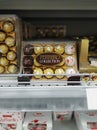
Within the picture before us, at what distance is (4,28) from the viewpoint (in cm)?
94

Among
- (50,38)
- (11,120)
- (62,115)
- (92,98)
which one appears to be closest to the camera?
(92,98)

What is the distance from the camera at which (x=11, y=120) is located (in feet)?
2.92

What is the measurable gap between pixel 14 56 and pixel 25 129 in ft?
0.99

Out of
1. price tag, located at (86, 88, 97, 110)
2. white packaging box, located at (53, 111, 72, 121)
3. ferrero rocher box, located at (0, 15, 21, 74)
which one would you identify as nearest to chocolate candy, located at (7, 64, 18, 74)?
ferrero rocher box, located at (0, 15, 21, 74)

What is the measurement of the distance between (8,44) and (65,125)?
43 cm

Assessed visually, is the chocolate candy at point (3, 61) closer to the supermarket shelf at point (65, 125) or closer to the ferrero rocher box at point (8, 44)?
the ferrero rocher box at point (8, 44)

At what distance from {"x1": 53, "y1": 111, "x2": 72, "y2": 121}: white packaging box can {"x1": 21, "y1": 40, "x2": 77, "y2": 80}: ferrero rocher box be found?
0.17 meters

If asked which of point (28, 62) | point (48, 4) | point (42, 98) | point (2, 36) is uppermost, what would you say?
point (48, 4)

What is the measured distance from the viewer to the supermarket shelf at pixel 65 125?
3.17 ft

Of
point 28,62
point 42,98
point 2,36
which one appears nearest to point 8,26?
point 2,36

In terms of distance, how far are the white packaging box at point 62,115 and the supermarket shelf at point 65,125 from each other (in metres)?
0.02

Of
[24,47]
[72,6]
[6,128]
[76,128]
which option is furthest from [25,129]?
[72,6]

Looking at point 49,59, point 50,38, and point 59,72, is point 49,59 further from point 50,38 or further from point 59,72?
point 50,38

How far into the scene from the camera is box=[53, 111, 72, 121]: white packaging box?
38.7 inches
